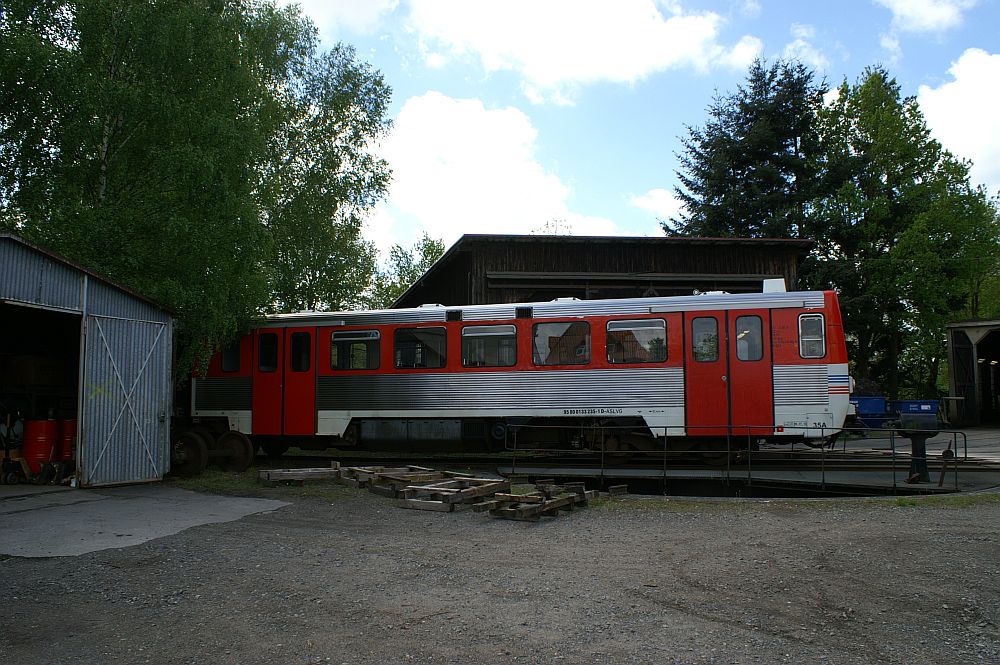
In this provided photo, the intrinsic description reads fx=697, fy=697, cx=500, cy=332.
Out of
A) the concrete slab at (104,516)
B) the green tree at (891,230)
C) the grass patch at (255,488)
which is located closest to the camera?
the concrete slab at (104,516)

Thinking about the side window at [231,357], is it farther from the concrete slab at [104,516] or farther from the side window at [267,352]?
the concrete slab at [104,516]

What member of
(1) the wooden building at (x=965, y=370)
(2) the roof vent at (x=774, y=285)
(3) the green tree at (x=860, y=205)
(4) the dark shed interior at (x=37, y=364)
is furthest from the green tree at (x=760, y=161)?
(4) the dark shed interior at (x=37, y=364)

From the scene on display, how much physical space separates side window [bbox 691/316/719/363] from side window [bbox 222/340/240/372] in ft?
31.0

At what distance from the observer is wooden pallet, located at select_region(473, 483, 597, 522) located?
864cm

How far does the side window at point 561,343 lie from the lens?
13.2m

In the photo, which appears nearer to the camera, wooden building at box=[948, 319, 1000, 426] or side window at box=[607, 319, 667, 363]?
side window at box=[607, 319, 667, 363]

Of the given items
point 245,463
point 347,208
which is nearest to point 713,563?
point 245,463

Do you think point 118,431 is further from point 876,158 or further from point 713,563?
point 876,158

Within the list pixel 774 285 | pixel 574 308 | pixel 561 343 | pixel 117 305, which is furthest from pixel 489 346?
pixel 117 305

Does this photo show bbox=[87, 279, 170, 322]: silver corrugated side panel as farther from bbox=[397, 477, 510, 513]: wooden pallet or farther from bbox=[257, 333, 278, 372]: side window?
bbox=[397, 477, 510, 513]: wooden pallet

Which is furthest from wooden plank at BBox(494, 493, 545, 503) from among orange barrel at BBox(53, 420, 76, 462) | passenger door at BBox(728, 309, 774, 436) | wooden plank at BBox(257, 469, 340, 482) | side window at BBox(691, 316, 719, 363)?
orange barrel at BBox(53, 420, 76, 462)

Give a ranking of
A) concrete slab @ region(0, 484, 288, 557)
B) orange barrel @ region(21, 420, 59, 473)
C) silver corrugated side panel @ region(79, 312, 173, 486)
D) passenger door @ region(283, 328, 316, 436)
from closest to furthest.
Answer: concrete slab @ region(0, 484, 288, 557) → silver corrugated side panel @ region(79, 312, 173, 486) → orange barrel @ region(21, 420, 59, 473) → passenger door @ region(283, 328, 316, 436)

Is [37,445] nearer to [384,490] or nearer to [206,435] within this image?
[206,435]

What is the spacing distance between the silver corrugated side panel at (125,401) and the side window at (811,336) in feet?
36.5
